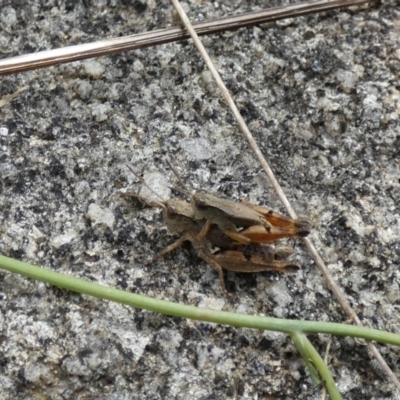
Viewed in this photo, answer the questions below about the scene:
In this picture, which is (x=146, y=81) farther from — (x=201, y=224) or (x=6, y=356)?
(x=6, y=356)

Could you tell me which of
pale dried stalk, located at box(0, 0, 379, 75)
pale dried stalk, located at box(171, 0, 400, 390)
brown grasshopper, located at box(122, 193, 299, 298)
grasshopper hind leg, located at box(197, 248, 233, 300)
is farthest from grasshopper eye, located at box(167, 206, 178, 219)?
pale dried stalk, located at box(0, 0, 379, 75)

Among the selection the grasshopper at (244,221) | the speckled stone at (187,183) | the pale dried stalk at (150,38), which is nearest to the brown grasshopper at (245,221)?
the grasshopper at (244,221)

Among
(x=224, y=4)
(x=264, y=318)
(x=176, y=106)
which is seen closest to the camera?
(x=264, y=318)

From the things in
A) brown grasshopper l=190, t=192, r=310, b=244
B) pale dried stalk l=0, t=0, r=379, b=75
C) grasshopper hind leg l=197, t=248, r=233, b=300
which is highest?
pale dried stalk l=0, t=0, r=379, b=75

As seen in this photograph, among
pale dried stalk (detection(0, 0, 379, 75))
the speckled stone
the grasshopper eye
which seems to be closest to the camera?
the speckled stone

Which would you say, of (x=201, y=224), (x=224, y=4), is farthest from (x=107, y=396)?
(x=224, y=4)

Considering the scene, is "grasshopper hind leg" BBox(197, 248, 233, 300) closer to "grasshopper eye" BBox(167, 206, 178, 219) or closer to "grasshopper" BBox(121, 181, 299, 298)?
"grasshopper" BBox(121, 181, 299, 298)

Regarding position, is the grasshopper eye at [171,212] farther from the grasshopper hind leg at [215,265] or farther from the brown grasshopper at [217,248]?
the grasshopper hind leg at [215,265]

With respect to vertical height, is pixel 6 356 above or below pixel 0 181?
below
